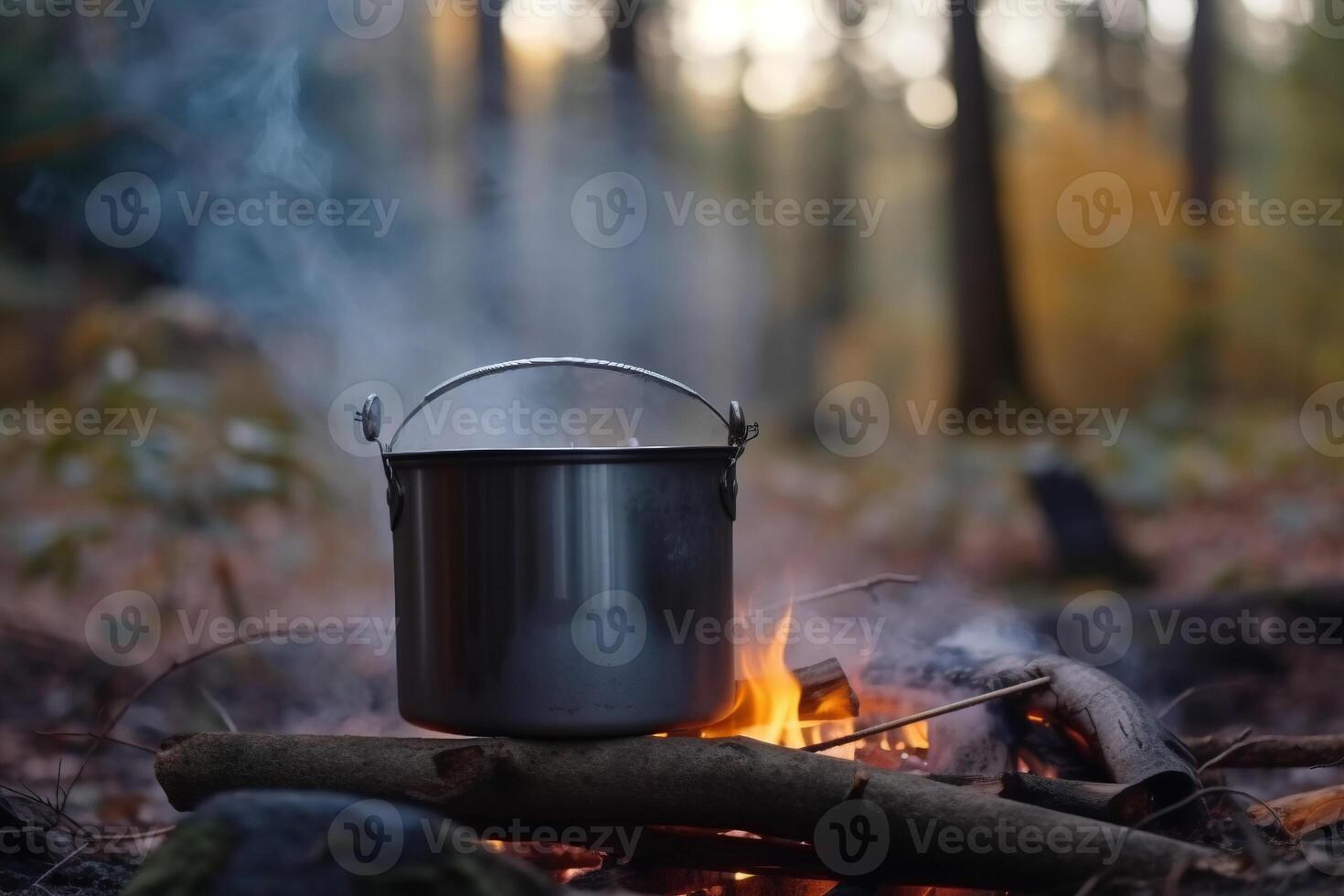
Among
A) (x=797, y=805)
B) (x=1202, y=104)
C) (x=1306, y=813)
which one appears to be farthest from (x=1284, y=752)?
(x=1202, y=104)

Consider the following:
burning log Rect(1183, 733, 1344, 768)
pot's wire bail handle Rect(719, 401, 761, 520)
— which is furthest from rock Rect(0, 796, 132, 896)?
burning log Rect(1183, 733, 1344, 768)

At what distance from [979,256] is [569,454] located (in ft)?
21.6

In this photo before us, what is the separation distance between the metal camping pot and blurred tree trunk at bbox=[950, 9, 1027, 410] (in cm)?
615

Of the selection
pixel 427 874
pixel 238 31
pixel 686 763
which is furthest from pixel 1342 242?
pixel 427 874

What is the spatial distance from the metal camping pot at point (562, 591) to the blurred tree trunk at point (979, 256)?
6151 mm

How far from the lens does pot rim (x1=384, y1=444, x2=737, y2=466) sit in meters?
2.08

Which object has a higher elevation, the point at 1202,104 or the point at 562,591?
the point at 1202,104

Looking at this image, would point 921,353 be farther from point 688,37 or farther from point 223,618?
point 223,618

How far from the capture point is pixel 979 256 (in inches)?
314

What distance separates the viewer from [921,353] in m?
9.22

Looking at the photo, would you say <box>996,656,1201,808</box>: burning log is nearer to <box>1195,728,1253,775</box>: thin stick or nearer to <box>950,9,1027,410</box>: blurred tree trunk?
<box>1195,728,1253,775</box>: thin stick

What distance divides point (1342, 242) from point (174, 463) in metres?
9.28

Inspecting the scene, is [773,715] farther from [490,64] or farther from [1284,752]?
[490,64]

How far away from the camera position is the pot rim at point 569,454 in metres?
2.08
